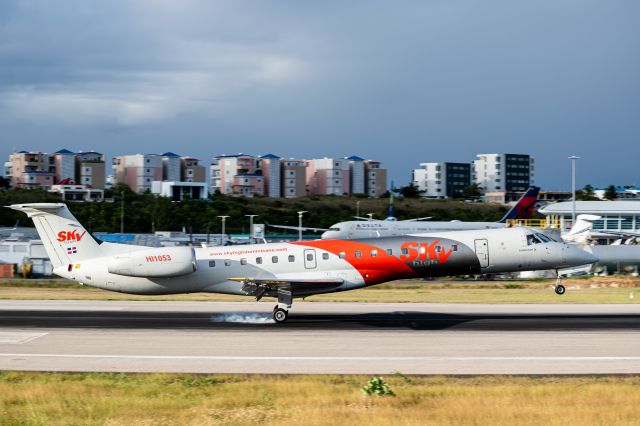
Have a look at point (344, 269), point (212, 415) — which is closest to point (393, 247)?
point (344, 269)

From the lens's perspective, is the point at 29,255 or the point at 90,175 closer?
the point at 29,255

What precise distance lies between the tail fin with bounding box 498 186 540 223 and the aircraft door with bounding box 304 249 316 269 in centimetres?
5843

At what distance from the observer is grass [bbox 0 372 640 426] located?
13.9 m

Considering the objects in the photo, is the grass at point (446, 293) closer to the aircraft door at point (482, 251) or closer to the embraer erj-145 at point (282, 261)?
the embraer erj-145 at point (282, 261)

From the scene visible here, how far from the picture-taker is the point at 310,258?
2941cm

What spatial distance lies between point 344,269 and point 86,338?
30.7 feet

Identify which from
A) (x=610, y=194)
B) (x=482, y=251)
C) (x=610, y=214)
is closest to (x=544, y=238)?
(x=482, y=251)

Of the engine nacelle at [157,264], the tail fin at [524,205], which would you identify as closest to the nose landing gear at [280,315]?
the engine nacelle at [157,264]

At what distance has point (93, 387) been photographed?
17.3 metres

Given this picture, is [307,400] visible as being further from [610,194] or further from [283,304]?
[610,194]

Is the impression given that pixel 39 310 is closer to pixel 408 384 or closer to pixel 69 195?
pixel 408 384

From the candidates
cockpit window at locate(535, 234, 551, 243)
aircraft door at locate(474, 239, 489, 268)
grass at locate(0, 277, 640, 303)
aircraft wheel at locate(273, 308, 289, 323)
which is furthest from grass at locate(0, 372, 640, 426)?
grass at locate(0, 277, 640, 303)

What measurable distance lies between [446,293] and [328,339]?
72.1 ft

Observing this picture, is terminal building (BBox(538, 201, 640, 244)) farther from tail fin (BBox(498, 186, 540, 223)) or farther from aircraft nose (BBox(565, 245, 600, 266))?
aircraft nose (BBox(565, 245, 600, 266))
